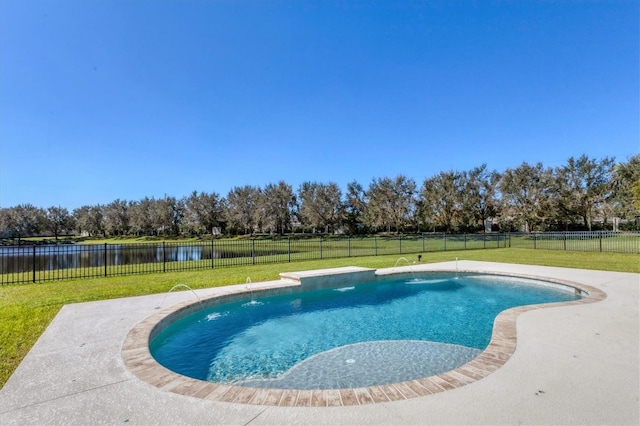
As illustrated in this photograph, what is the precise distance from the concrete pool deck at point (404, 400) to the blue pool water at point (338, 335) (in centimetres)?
112

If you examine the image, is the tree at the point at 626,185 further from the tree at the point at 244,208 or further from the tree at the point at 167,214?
the tree at the point at 167,214

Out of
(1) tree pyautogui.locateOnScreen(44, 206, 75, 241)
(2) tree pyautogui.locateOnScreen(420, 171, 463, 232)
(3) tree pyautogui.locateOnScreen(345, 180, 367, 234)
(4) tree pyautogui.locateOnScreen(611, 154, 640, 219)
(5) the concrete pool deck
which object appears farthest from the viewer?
(1) tree pyautogui.locateOnScreen(44, 206, 75, 241)

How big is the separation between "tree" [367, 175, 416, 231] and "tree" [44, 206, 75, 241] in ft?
247

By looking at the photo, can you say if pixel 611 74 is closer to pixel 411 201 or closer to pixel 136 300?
pixel 136 300

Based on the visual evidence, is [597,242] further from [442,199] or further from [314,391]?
[314,391]

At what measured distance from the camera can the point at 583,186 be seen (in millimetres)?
38000

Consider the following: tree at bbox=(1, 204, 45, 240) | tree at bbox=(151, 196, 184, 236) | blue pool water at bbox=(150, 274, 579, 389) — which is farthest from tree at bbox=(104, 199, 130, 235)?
blue pool water at bbox=(150, 274, 579, 389)

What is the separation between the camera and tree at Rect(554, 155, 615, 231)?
121 feet

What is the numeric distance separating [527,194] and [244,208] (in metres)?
39.1

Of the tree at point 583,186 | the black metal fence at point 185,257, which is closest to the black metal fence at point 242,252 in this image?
the black metal fence at point 185,257

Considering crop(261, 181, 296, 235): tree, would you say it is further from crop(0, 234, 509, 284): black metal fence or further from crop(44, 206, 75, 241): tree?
crop(44, 206, 75, 241): tree

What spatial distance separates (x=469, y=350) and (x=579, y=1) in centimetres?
1350

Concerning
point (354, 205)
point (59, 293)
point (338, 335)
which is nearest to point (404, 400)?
point (338, 335)

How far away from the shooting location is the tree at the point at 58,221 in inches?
3010
